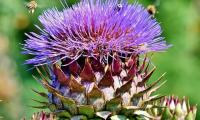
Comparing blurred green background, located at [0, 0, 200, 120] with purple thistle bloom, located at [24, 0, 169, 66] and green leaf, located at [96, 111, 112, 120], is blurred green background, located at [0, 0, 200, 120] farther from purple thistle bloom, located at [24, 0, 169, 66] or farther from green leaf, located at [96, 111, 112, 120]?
green leaf, located at [96, 111, 112, 120]

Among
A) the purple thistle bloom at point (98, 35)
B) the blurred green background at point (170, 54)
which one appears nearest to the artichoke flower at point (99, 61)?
the purple thistle bloom at point (98, 35)

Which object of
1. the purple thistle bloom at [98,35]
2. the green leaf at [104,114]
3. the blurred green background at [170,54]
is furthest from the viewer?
the blurred green background at [170,54]

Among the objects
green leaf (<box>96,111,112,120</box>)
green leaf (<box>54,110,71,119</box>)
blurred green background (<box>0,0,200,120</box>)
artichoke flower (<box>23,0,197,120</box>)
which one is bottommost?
green leaf (<box>96,111,112,120</box>)

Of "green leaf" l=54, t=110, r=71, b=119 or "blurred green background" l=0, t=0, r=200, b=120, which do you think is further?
"blurred green background" l=0, t=0, r=200, b=120

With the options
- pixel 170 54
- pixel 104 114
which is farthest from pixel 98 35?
pixel 170 54

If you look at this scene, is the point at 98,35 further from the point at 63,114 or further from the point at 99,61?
the point at 63,114

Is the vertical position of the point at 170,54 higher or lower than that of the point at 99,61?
higher

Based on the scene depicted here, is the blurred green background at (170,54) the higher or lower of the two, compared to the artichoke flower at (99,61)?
higher

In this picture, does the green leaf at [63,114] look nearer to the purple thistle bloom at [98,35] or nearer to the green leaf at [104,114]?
the green leaf at [104,114]

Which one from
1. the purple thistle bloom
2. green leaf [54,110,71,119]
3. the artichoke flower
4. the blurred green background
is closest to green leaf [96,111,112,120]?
the artichoke flower

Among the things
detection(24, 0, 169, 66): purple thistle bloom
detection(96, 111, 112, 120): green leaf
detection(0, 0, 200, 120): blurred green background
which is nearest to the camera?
detection(96, 111, 112, 120): green leaf
